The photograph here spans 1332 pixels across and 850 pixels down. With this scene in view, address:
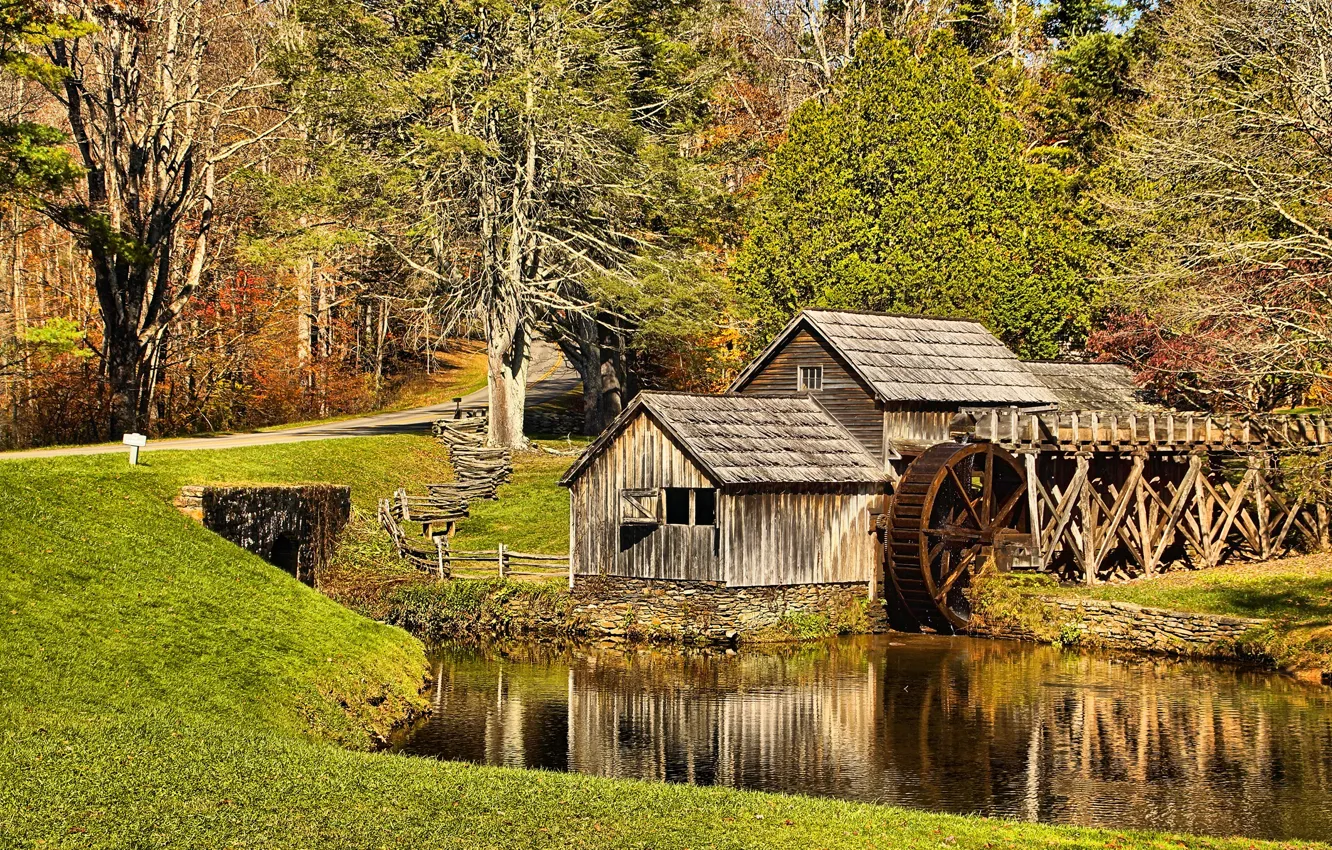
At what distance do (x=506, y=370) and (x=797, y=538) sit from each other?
57.0 feet

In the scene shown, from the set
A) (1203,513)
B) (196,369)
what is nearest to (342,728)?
(1203,513)

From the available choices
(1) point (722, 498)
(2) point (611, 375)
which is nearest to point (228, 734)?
(1) point (722, 498)

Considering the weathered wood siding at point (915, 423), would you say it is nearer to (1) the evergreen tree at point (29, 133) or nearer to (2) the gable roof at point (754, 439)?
(2) the gable roof at point (754, 439)

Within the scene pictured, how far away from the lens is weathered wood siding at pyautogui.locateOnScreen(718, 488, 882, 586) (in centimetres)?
3197

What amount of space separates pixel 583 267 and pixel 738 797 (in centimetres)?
3395

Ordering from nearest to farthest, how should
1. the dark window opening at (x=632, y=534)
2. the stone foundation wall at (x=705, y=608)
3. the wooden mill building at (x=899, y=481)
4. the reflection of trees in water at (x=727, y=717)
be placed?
the reflection of trees in water at (x=727, y=717) < the stone foundation wall at (x=705, y=608) < the wooden mill building at (x=899, y=481) < the dark window opening at (x=632, y=534)

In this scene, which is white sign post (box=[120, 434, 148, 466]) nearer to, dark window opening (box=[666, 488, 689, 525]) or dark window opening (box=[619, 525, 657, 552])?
dark window opening (box=[619, 525, 657, 552])

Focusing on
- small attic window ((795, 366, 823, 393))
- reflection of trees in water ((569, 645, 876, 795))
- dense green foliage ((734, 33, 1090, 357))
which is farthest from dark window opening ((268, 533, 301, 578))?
dense green foliage ((734, 33, 1090, 357))

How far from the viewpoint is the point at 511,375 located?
4809 cm

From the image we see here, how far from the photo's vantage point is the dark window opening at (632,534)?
108 feet

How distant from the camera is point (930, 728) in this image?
2331 cm

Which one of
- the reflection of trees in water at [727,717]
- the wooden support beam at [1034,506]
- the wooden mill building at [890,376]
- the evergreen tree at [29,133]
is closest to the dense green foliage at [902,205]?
the wooden mill building at [890,376]

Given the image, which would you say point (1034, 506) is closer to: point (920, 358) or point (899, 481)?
point (899, 481)

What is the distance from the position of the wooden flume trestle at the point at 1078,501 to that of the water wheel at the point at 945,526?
3 cm
